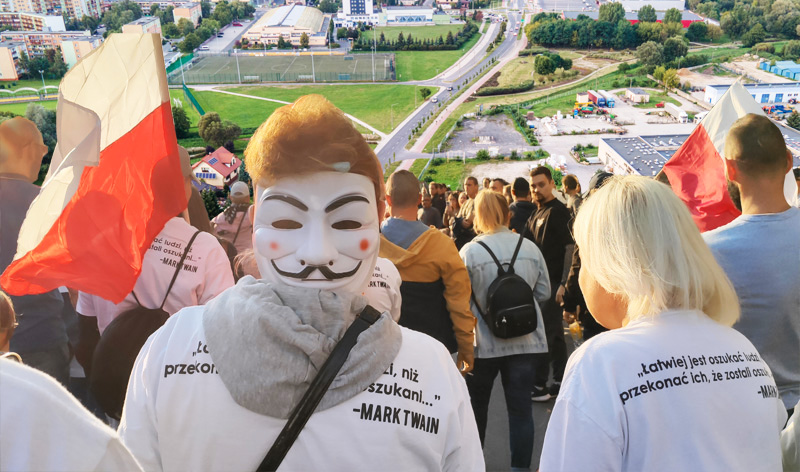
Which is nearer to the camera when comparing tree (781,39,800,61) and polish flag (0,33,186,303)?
polish flag (0,33,186,303)

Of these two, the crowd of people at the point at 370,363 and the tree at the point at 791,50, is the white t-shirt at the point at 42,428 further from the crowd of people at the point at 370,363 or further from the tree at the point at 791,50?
the tree at the point at 791,50

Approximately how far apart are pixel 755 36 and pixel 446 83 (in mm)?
37703

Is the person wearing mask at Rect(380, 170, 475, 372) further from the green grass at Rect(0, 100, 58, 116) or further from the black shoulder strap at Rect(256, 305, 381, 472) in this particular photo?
the green grass at Rect(0, 100, 58, 116)

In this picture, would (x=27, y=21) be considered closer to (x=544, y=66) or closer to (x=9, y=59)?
(x=9, y=59)

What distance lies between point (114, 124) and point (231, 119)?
55.0m

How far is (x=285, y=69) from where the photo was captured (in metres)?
71.9

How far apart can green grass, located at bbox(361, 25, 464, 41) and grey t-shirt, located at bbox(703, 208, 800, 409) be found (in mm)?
82146

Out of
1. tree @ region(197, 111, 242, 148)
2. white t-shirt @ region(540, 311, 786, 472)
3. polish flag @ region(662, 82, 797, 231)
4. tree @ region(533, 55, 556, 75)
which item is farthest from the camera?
tree @ region(533, 55, 556, 75)

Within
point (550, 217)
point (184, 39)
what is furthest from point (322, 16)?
point (550, 217)

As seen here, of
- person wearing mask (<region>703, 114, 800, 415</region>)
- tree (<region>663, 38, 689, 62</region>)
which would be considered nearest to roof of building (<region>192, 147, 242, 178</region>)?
person wearing mask (<region>703, 114, 800, 415</region>)

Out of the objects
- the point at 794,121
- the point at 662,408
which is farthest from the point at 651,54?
the point at 662,408

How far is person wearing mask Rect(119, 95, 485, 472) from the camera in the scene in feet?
4.39

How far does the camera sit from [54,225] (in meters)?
2.53

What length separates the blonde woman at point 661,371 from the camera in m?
1.54
